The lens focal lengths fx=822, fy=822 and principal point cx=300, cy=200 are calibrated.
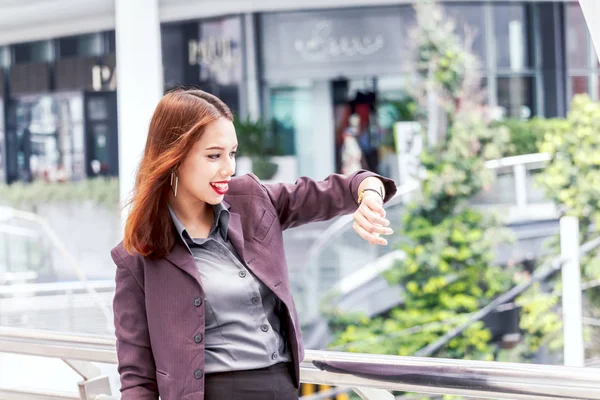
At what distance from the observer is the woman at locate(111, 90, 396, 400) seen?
4.33ft

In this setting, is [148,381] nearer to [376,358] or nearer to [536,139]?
[376,358]

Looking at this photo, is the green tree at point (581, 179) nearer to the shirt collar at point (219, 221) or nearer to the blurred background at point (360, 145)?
the blurred background at point (360, 145)

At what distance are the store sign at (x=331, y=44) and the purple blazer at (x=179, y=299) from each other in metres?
8.53

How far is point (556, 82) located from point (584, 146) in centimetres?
202

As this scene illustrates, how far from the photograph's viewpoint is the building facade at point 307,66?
9633 millimetres

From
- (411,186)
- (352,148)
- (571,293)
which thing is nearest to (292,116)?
(352,148)

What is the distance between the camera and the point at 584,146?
797cm

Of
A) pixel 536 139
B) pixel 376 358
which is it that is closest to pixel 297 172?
pixel 536 139

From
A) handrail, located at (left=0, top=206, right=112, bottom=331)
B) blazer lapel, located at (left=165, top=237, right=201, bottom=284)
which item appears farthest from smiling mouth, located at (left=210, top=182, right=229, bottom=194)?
handrail, located at (left=0, top=206, right=112, bottom=331)

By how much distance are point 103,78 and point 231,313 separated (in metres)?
9.76

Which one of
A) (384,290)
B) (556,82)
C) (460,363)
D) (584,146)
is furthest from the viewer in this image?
(556,82)

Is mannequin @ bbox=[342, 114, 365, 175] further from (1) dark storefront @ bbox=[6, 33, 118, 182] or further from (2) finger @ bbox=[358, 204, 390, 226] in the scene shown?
(2) finger @ bbox=[358, 204, 390, 226]

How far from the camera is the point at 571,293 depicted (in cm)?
778

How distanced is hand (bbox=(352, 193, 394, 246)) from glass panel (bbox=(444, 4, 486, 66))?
8.40 metres
